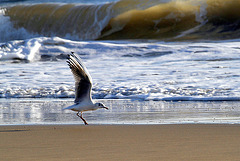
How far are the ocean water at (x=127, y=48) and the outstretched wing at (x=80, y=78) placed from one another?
2837 mm

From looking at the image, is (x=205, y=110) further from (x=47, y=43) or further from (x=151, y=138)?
(x=47, y=43)

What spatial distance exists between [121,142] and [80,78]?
1.60m

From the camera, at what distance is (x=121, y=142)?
3.58m

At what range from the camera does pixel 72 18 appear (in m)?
22.9

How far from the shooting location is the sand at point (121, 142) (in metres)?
2.95

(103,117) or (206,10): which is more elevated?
(206,10)

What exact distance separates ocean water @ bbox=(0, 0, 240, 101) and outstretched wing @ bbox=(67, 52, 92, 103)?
2.84 m

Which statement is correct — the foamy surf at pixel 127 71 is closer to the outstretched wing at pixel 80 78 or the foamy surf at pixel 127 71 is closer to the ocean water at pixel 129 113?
the ocean water at pixel 129 113

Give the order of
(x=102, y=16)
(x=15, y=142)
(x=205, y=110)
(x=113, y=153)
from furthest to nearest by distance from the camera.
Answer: (x=102, y=16) → (x=205, y=110) → (x=15, y=142) → (x=113, y=153)

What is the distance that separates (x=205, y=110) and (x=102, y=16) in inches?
653

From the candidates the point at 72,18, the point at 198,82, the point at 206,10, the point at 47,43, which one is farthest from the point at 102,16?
the point at 198,82

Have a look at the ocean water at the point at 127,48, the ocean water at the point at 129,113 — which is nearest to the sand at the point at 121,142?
the ocean water at the point at 129,113

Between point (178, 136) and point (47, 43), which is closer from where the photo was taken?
point (178, 136)

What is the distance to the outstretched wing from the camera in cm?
493
